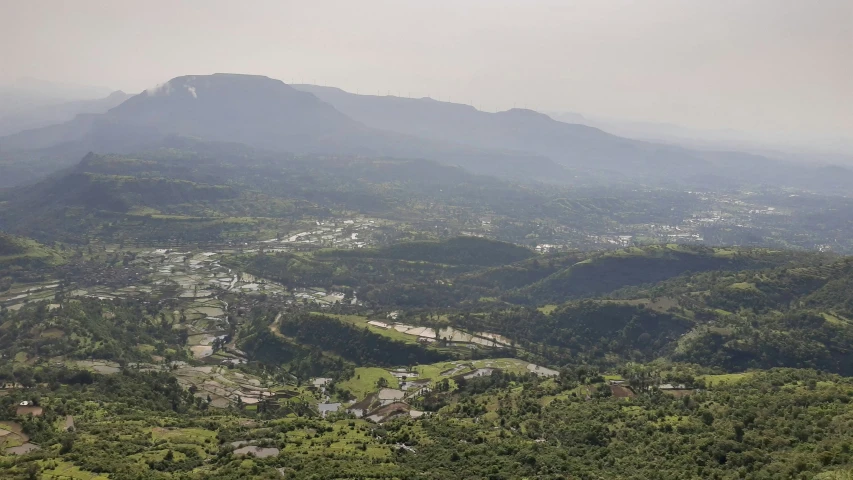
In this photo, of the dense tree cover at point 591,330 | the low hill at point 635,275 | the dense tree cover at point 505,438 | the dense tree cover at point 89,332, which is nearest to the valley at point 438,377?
the dense tree cover at point 505,438

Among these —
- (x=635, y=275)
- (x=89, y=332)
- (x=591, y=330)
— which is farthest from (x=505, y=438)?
(x=635, y=275)

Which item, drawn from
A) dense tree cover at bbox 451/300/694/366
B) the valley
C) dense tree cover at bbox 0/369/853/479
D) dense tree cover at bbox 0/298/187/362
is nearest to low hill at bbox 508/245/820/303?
the valley

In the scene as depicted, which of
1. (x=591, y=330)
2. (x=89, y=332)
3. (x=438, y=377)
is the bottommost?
(x=89, y=332)

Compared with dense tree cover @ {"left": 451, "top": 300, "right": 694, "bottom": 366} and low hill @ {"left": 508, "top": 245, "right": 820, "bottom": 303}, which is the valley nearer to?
dense tree cover @ {"left": 451, "top": 300, "right": 694, "bottom": 366}

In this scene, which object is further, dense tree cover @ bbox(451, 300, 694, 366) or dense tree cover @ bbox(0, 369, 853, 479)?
dense tree cover @ bbox(451, 300, 694, 366)

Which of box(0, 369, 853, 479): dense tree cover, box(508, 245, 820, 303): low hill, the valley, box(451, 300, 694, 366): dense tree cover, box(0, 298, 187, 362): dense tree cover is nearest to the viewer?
box(0, 369, 853, 479): dense tree cover

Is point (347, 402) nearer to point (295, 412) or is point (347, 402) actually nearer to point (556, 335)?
point (295, 412)

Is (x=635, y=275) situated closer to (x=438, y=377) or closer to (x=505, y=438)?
(x=438, y=377)

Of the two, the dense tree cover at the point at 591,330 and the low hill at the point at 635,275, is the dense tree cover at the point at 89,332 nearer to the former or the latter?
the dense tree cover at the point at 591,330

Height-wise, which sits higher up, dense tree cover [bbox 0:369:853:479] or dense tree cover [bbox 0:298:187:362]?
dense tree cover [bbox 0:369:853:479]

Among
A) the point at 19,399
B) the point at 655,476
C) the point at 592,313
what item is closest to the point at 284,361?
the point at 19,399

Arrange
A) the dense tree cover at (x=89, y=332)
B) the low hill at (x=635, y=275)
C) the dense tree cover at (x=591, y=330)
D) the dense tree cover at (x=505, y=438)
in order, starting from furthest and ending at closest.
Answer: the low hill at (x=635, y=275)
the dense tree cover at (x=591, y=330)
the dense tree cover at (x=89, y=332)
the dense tree cover at (x=505, y=438)
